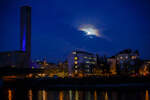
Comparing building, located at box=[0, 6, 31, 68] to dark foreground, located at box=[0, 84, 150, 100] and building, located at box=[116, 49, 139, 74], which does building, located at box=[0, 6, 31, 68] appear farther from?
dark foreground, located at box=[0, 84, 150, 100]

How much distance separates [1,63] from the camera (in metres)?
106

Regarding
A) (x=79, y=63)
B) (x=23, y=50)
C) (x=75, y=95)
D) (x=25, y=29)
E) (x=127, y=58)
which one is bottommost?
(x=75, y=95)

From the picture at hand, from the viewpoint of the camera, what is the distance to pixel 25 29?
121000 mm

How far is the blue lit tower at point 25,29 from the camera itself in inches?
4722

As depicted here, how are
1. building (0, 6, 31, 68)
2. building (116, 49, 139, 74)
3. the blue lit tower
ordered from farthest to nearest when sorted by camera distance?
the blue lit tower < building (0, 6, 31, 68) < building (116, 49, 139, 74)

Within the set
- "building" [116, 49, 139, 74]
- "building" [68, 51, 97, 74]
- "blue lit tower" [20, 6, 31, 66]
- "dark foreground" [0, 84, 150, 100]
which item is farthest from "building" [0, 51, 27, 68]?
"dark foreground" [0, 84, 150, 100]

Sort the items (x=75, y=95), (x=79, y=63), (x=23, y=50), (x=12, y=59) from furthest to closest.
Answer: (x=23, y=50) → (x=79, y=63) → (x=12, y=59) → (x=75, y=95)

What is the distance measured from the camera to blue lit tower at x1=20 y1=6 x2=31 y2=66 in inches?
4722

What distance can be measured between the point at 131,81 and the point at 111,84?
21.6ft

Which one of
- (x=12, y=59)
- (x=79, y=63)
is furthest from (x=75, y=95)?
(x=79, y=63)

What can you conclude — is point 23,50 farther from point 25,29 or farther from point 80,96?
point 80,96

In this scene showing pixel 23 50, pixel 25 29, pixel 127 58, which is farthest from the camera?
pixel 25 29

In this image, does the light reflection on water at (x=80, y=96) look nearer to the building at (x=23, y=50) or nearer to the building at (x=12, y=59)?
the building at (x=12, y=59)

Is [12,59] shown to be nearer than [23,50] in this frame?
Yes
